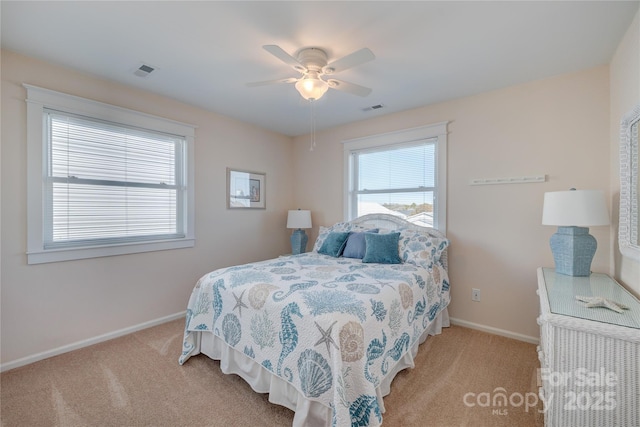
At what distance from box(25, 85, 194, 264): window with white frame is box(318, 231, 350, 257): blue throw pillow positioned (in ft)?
5.29

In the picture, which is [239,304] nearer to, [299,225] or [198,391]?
[198,391]

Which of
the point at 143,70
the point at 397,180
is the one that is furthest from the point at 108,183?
the point at 397,180

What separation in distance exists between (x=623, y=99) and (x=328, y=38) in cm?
217

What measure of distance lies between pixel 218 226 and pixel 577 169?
384 cm

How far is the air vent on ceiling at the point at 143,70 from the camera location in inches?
94.1

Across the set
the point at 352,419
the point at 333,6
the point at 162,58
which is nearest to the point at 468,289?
the point at 352,419

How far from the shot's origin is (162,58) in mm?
2250

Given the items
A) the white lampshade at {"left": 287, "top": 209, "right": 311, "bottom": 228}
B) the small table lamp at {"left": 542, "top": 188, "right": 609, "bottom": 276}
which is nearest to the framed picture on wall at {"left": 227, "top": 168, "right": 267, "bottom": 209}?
the white lampshade at {"left": 287, "top": 209, "right": 311, "bottom": 228}

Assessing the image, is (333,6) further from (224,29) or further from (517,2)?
(517,2)

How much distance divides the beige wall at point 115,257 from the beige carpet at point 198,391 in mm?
293

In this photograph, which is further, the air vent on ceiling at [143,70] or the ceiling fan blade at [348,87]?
the air vent on ceiling at [143,70]

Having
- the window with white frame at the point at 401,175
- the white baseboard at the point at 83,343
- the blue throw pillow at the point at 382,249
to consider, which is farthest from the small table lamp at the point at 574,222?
the white baseboard at the point at 83,343

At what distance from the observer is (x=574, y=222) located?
1938mm

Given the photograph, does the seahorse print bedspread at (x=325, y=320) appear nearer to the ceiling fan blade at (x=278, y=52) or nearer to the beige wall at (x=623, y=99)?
the beige wall at (x=623, y=99)
